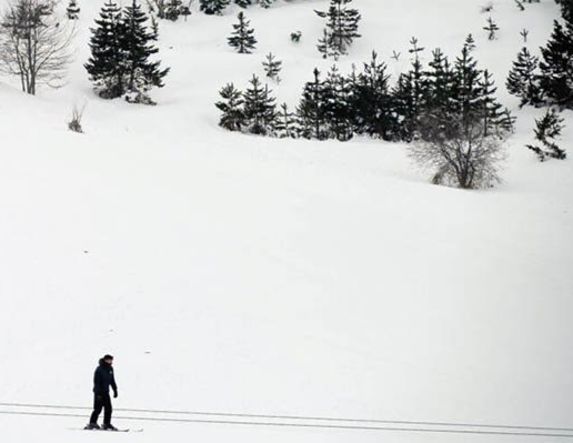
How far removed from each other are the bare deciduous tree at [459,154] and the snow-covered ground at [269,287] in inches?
52.2

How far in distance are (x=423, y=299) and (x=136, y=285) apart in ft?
24.3

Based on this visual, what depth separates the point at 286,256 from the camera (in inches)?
749

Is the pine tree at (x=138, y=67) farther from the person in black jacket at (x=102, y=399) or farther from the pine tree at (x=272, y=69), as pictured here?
the person in black jacket at (x=102, y=399)

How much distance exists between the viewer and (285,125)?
4303cm

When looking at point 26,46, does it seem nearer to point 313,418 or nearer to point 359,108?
point 359,108

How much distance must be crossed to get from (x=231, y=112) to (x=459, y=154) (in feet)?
52.5

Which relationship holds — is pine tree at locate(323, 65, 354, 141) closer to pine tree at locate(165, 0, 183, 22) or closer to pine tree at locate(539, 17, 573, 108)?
pine tree at locate(539, 17, 573, 108)

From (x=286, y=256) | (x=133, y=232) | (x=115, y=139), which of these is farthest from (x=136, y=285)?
(x=115, y=139)

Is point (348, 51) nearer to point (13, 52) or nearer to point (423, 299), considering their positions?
point (13, 52)

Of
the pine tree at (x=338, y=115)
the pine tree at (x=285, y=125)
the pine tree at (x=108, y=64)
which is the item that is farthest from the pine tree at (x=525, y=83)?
the pine tree at (x=108, y=64)

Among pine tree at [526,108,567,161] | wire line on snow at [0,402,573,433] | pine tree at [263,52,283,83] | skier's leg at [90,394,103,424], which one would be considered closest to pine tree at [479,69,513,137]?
pine tree at [526,108,567,161]

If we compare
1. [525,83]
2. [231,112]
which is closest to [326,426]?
[231,112]

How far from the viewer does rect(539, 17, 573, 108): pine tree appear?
44344 millimetres

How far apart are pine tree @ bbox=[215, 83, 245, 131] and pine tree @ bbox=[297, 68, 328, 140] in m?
4.06
